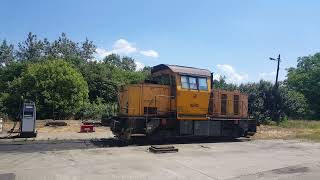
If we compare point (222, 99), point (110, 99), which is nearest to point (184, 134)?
point (222, 99)

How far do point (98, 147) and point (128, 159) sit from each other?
3.33m

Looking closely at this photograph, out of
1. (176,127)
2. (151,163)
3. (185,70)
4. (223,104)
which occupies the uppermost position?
(185,70)

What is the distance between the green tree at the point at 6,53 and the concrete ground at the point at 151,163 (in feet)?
200

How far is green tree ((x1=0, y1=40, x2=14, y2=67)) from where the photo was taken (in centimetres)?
7239

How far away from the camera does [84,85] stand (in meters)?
36.2

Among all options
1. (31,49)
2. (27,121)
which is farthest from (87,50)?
(27,121)

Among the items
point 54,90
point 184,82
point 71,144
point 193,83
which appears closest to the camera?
point 71,144

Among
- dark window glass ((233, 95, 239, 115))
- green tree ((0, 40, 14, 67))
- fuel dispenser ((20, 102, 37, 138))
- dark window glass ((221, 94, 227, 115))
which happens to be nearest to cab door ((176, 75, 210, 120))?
Answer: dark window glass ((221, 94, 227, 115))

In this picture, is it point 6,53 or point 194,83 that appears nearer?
point 194,83

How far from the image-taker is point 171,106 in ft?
61.6

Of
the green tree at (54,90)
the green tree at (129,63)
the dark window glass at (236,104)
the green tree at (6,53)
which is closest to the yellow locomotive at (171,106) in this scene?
the dark window glass at (236,104)

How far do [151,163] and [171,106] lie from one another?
21.4 ft

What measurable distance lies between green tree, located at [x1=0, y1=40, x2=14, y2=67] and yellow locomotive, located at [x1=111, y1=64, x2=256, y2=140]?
194ft

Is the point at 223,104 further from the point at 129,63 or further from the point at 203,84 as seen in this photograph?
the point at 129,63
